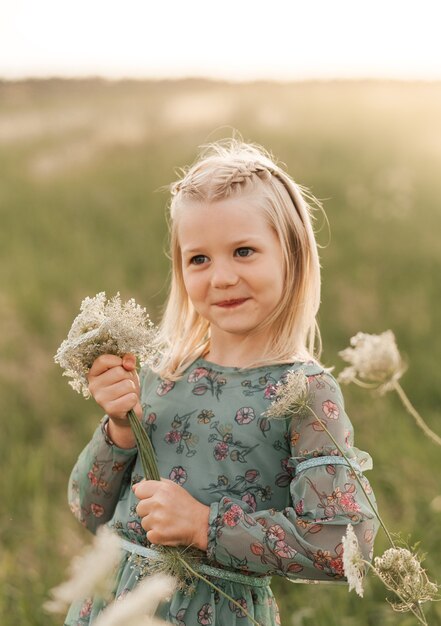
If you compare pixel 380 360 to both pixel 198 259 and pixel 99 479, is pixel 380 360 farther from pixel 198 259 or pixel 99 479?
pixel 99 479

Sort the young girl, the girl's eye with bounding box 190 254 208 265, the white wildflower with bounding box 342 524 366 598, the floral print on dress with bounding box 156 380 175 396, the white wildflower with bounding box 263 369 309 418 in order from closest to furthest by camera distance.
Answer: the white wildflower with bounding box 342 524 366 598 → the white wildflower with bounding box 263 369 309 418 → the young girl → the girl's eye with bounding box 190 254 208 265 → the floral print on dress with bounding box 156 380 175 396

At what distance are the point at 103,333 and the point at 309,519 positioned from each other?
54 cm

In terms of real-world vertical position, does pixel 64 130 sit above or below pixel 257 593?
above

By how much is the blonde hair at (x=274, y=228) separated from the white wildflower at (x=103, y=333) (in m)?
0.34

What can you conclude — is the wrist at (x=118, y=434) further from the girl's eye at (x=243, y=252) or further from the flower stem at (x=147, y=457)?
the girl's eye at (x=243, y=252)

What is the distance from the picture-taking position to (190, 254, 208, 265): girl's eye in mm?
2035

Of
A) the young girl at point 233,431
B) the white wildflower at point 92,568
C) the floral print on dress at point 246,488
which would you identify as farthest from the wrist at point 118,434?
the white wildflower at point 92,568

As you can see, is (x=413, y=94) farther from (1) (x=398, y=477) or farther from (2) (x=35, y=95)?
(1) (x=398, y=477)

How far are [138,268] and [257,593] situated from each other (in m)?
5.30

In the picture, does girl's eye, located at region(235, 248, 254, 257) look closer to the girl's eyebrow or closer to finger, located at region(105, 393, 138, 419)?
the girl's eyebrow

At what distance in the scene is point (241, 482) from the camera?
6.41 ft

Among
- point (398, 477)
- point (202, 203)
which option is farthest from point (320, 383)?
point (398, 477)

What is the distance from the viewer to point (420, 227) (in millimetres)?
8234

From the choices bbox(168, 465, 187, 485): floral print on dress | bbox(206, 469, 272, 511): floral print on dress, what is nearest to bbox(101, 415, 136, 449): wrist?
bbox(168, 465, 187, 485): floral print on dress
